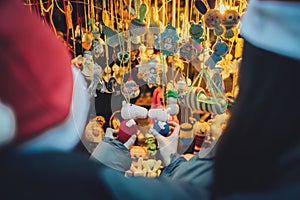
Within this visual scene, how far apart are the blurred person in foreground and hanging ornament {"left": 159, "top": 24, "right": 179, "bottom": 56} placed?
0.48 meters

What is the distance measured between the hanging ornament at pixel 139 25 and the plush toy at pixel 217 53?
0.16m

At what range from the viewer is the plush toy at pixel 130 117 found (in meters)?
0.92

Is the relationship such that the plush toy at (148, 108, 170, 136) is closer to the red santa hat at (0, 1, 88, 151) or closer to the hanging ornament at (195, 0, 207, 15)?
the hanging ornament at (195, 0, 207, 15)

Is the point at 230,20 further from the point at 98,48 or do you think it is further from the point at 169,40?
the point at 98,48

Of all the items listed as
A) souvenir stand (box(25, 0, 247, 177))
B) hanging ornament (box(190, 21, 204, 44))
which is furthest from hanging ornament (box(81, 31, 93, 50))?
hanging ornament (box(190, 21, 204, 44))

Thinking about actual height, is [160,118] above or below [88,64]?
below

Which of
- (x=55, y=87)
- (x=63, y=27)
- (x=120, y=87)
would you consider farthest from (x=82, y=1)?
(x=55, y=87)

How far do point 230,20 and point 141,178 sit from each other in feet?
1.74

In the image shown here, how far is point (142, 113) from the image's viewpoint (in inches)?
36.4

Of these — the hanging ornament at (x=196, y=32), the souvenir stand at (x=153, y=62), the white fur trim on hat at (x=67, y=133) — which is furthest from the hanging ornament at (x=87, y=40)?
the white fur trim on hat at (x=67, y=133)

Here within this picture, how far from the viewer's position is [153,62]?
0.91 metres

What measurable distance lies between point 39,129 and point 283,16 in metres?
0.25

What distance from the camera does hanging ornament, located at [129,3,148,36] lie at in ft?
2.86

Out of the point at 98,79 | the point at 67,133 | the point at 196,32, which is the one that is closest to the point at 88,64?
the point at 98,79
